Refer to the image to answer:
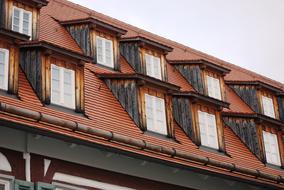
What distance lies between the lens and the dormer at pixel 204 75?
24234 millimetres

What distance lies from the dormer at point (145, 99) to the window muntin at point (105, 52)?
1051mm

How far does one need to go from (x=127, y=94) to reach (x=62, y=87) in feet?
8.12

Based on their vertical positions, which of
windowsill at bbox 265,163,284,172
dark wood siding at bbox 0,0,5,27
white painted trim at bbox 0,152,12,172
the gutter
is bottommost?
white painted trim at bbox 0,152,12,172

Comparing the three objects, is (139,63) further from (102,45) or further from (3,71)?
(3,71)

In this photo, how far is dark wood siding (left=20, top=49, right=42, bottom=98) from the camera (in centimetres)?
1817

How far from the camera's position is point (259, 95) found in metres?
26.3

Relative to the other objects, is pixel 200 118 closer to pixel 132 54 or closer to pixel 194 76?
pixel 194 76

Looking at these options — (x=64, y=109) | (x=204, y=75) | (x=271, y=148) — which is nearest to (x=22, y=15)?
(x=64, y=109)

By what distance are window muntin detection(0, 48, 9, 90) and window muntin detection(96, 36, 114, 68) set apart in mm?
4652

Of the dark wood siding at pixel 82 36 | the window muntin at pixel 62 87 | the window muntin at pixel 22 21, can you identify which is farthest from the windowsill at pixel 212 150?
the window muntin at pixel 22 21

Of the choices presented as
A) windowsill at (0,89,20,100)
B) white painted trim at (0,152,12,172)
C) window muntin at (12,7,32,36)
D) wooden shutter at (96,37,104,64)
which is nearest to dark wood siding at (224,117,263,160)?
wooden shutter at (96,37,104,64)

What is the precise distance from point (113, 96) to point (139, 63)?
2.08 meters

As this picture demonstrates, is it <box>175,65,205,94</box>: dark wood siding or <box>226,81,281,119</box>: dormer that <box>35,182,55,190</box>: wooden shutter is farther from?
<box>226,81,281,119</box>: dormer

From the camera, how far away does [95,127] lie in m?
18.3
